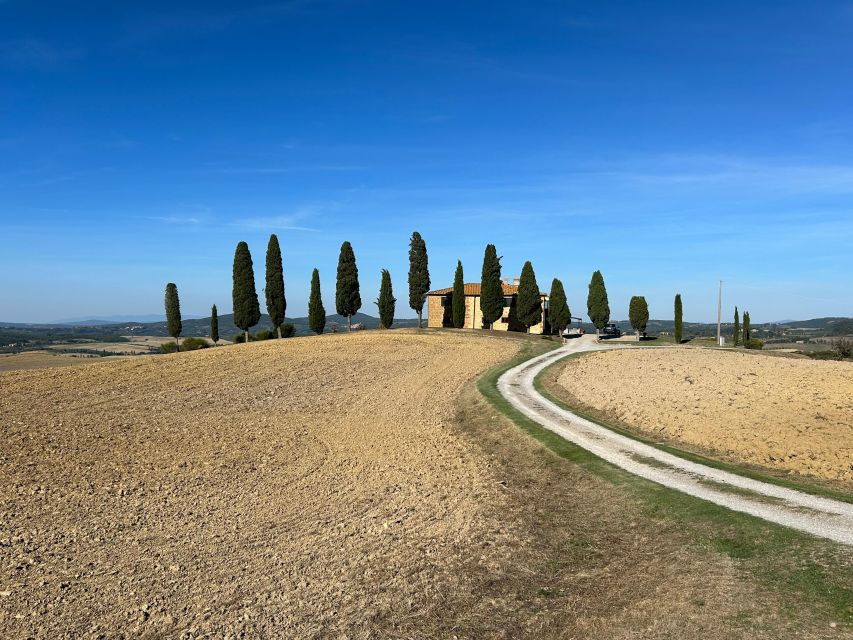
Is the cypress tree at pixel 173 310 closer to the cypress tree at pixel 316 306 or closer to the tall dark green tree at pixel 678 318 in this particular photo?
the cypress tree at pixel 316 306

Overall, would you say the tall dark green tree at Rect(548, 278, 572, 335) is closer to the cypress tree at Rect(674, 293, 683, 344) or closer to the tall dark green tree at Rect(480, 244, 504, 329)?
the tall dark green tree at Rect(480, 244, 504, 329)

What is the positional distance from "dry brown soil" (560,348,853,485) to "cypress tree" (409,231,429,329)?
3429 cm

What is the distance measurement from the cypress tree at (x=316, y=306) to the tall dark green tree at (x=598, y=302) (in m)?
33.2

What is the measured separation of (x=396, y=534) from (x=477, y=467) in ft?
20.7

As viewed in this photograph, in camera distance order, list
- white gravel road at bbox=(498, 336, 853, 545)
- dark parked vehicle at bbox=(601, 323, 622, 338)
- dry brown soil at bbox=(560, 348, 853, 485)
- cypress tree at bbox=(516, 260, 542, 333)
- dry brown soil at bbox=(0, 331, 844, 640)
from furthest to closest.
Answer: dark parked vehicle at bbox=(601, 323, 622, 338), cypress tree at bbox=(516, 260, 542, 333), dry brown soil at bbox=(560, 348, 853, 485), white gravel road at bbox=(498, 336, 853, 545), dry brown soil at bbox=(0, 331, 844, 640)

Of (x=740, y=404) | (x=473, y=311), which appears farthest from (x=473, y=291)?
(x=740, y=404)

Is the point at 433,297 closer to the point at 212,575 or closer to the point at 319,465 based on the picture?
the point at 319,465

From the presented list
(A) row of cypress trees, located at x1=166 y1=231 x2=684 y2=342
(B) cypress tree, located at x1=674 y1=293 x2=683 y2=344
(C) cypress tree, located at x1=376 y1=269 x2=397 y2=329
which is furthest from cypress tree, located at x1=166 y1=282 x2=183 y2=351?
(B) cypress tree, located at x1=674 y1=293 x2=683 y2=344

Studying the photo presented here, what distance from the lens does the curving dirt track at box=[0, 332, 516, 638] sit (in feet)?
30.1

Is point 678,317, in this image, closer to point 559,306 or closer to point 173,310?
point 559,306

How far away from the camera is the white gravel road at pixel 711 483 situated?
36.8 feet

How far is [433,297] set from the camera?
79.8 metres

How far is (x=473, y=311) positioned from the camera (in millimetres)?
78750

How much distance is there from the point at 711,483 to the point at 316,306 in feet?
196
